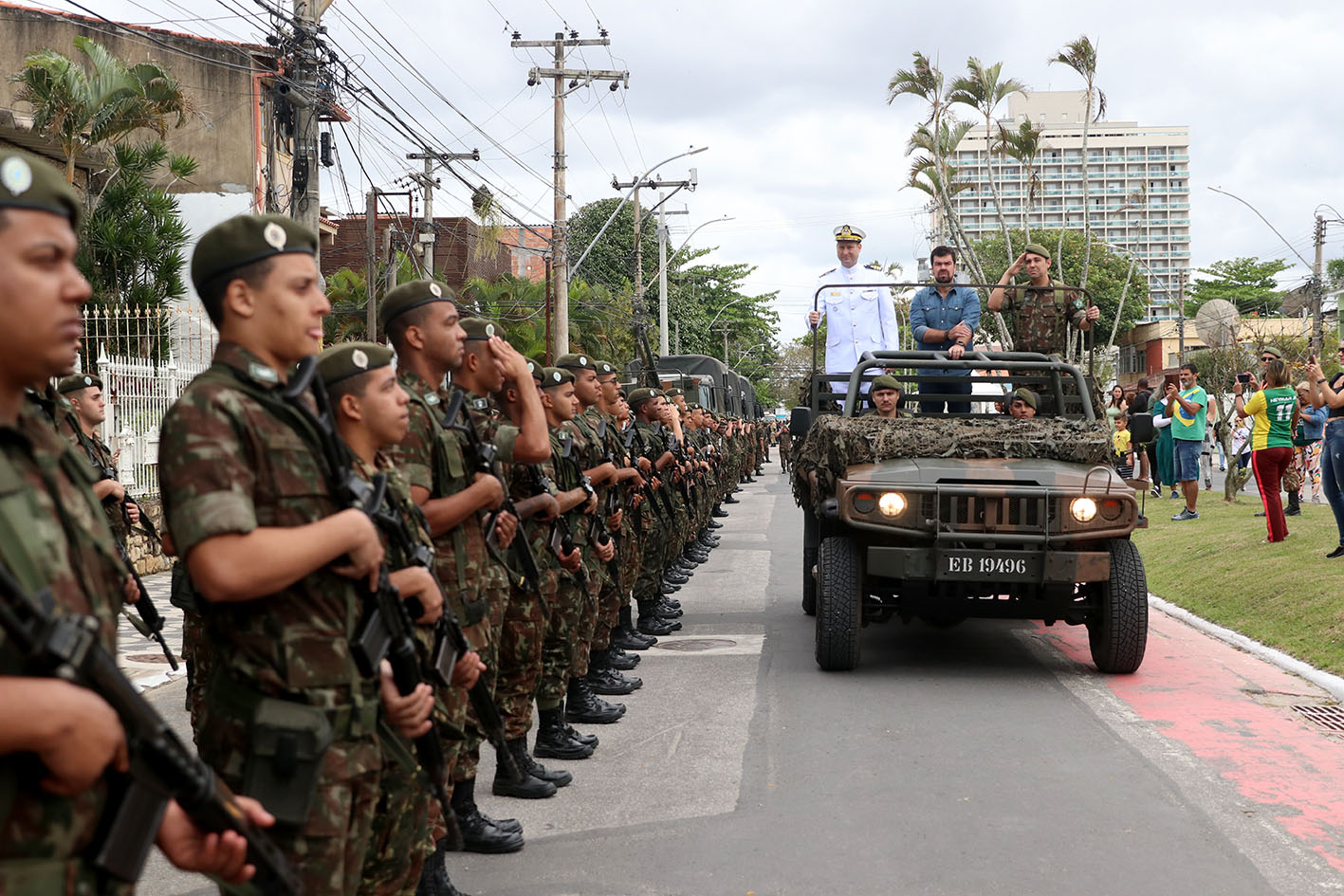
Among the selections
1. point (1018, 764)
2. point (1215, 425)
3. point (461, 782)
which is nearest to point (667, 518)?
point (1018, 764)

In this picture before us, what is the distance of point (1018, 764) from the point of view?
5918mm

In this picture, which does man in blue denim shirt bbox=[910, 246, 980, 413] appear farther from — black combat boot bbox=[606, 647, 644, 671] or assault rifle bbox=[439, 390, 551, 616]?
assault rifle bbox=[439, 390, 551, 616]

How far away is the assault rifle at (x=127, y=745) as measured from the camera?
1835mm

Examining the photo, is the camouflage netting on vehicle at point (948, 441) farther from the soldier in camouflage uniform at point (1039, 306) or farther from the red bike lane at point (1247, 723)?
the red bike lane at point (1247, 723)

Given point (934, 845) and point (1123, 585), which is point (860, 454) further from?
point (934, 845)

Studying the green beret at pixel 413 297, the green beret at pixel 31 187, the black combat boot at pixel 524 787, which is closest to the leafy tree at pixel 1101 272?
the black combat boot at pixel 524 787

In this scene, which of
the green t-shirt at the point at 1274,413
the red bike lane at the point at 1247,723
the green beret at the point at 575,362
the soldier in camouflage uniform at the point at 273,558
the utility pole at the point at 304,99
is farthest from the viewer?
the utility pole at the point at 304,99

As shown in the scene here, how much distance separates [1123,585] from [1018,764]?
2047 millimetres

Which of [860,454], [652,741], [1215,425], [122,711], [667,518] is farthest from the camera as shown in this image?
[1215,425]

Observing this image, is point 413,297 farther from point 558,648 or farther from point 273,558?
A: point 558,648

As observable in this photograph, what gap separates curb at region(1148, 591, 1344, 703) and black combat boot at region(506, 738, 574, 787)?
4370 millimetres

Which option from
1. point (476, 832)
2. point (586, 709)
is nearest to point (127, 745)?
point (476, 832)

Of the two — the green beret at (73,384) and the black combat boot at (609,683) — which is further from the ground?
the green beret at (73,384)

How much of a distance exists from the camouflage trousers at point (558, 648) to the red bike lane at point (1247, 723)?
2.93 meters
